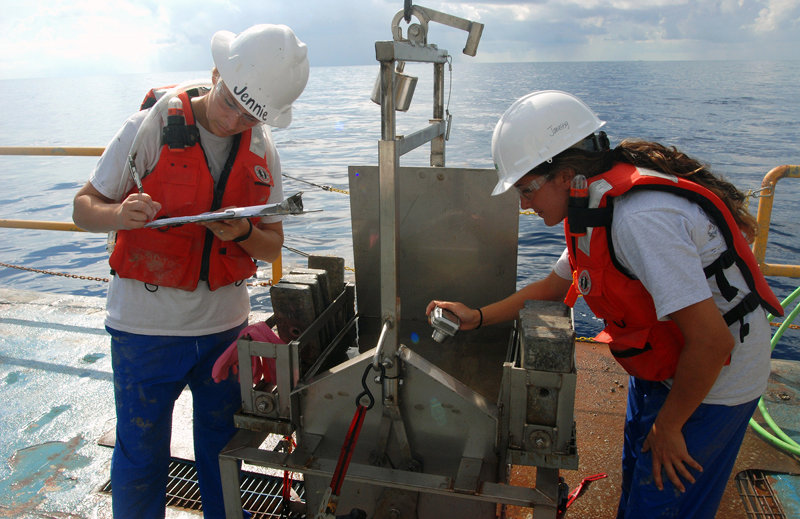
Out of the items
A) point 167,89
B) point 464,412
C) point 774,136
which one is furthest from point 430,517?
point 774,136

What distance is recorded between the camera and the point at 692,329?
4.72ft

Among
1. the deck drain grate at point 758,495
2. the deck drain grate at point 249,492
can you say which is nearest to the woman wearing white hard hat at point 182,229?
the deck drain grate at point 249,492

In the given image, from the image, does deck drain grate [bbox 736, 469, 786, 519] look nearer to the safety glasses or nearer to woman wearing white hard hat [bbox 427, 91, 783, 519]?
woman wearing white hard hat [bbox 427, 91, 783, 519]

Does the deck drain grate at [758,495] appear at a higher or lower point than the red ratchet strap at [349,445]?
lower

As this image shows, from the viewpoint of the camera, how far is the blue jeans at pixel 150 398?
1984 millimetres

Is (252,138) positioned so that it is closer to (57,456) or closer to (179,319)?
(179,319)

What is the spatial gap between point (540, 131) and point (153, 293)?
1.41 m

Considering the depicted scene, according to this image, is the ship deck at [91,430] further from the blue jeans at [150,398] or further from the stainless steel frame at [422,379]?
the stainless steel frame at [422,379]

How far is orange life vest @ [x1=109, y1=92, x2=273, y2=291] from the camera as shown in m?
1.90

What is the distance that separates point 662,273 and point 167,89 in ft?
5.82

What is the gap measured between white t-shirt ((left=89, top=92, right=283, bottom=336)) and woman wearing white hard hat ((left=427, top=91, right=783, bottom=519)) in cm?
100

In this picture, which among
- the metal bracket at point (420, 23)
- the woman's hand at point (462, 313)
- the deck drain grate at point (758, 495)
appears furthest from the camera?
the deck drain grate at point (758, 495)

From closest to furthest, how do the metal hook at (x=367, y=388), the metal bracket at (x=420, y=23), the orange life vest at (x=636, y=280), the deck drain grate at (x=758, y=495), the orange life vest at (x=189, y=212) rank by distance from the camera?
the orange life vest at (x=636, y=280), the metal hook at (x=367, y=388), the orange life vest at (x=189, y=212), the metal bracket at (x=420, y=23), the deck drain grate at (x=758, y=495)

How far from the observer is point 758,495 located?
97.8 inches
